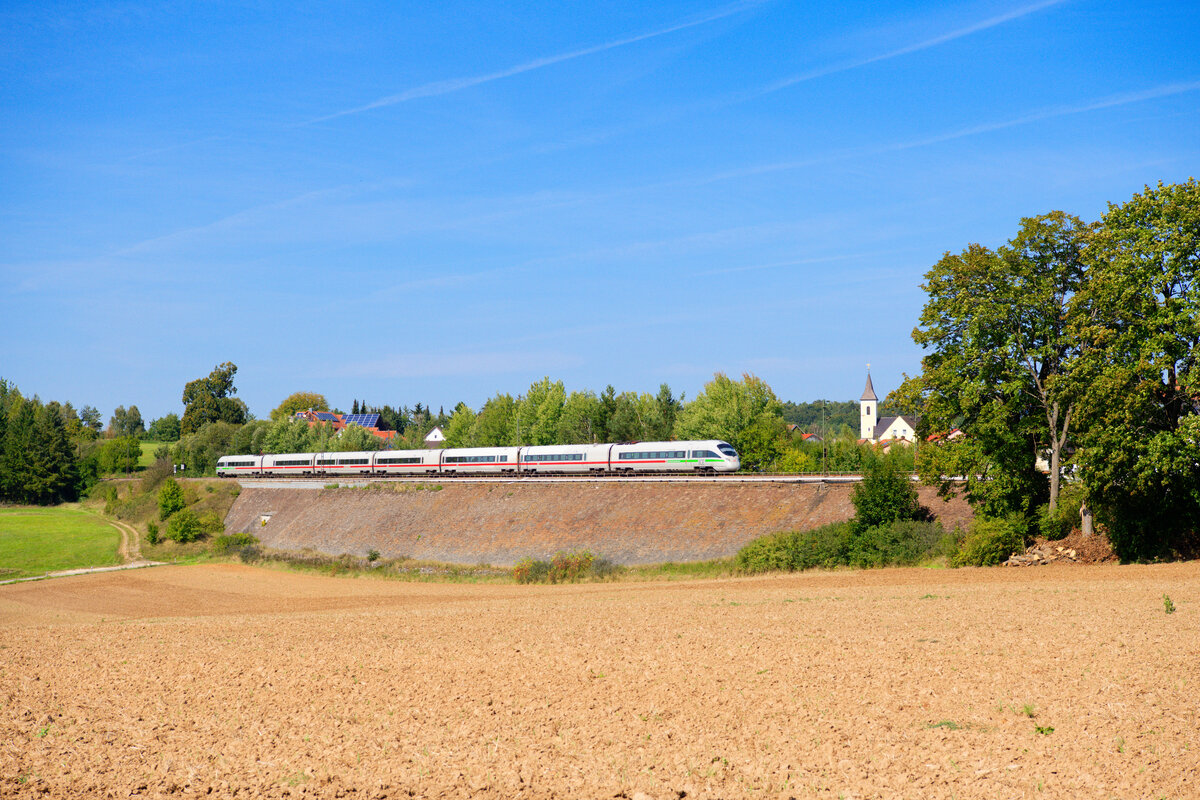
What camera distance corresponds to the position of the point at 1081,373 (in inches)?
1303

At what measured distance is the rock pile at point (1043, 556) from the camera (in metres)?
35.8

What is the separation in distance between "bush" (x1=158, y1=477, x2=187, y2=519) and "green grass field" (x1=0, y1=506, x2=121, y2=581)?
13.8ft

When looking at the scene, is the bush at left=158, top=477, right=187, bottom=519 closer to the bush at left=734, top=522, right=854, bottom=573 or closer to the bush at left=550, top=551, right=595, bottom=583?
the bush at left=550, top=551, right=595, bottom=583

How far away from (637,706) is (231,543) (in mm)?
63044

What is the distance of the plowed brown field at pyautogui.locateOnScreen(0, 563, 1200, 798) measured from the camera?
1090cm

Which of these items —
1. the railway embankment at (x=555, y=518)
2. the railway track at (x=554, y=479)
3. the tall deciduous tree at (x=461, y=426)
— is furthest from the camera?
the tall deciduous tree at (x=461, y=426)

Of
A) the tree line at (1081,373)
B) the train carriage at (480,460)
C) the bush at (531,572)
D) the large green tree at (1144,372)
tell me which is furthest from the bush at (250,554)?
the large green tree at (1144,372)

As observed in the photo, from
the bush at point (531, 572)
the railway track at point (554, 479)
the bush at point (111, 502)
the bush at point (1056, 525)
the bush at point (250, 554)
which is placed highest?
the railway track at point (554, 479)

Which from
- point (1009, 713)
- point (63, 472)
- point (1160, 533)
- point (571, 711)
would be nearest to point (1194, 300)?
point (1160, 533)

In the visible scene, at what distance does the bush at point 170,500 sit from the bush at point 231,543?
13.7 metres

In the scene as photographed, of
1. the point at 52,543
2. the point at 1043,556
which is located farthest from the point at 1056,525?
the point at 52,543

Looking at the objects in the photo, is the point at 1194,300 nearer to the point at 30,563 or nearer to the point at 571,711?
the point at 571,711

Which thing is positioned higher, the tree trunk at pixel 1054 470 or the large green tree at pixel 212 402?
the large green tree at pixel 212 402

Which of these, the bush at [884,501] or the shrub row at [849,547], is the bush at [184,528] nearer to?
the shrub row at [849,547]
